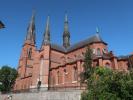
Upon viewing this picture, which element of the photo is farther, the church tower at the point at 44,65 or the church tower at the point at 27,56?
the church tower at the point at 27,56

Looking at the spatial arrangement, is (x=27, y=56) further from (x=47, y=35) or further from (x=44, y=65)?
(x=44, y=65)

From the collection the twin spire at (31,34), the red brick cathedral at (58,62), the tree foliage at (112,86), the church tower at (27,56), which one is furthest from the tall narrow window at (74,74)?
the twin spire at (31,34)

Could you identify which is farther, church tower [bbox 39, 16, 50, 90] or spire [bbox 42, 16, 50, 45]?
spire [bbox 42, 16, 50, 45]

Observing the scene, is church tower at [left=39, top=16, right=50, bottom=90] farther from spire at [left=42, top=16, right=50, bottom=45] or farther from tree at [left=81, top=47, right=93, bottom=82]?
tree at [left=81, top=47, right=93, bottom=82]

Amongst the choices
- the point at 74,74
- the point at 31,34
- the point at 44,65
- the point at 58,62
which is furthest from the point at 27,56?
the point at 74,74

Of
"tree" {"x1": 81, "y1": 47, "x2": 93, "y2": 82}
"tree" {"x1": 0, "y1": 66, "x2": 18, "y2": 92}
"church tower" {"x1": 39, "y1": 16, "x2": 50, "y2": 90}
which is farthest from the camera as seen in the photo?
"tree" {"x1": 0, "y1": 66, "x2": 18, "y2": 92}

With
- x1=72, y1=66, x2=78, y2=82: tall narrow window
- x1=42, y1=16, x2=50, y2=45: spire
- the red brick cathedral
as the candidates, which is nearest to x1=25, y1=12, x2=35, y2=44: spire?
the red brick cathedral

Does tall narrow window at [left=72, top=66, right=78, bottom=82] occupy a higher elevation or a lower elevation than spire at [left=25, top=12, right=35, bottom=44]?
lower

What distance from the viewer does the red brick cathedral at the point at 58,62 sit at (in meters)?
44.6

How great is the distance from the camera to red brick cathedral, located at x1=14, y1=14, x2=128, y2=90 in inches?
1756

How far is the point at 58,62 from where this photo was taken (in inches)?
2259

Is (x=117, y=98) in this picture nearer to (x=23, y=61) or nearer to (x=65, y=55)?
(x=65, y=55)

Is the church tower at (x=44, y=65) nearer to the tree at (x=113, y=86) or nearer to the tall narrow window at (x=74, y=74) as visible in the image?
the tall narrow window at (x=74, y=74)

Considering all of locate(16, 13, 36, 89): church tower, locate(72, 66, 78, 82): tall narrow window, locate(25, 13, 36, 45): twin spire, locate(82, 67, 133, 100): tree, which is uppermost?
locate(25, 13, 36, 45): twin spire
